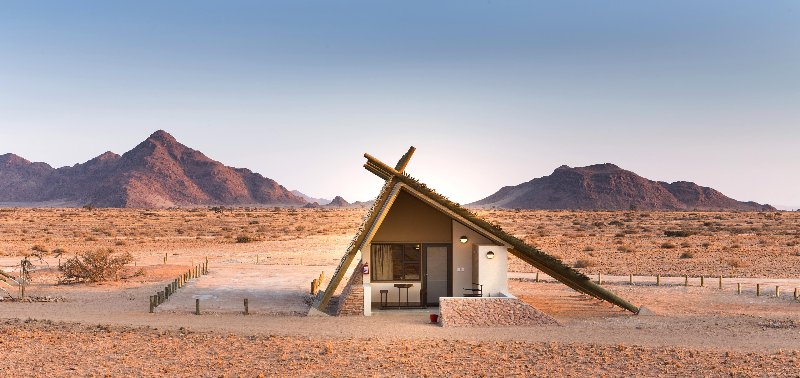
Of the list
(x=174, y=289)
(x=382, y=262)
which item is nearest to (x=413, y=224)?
(x=382, y=262)

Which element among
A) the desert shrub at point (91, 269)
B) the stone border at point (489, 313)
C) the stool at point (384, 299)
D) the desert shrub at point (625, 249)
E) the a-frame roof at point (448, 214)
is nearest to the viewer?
the stone border at point (489, 313)

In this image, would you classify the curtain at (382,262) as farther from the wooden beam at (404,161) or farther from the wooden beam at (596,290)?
the wooden beam at (596,290)

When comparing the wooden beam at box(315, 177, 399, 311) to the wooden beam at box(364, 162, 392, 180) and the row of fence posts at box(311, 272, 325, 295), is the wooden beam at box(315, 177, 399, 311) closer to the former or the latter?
the wooden beam at box(364, 162, 392, 180)

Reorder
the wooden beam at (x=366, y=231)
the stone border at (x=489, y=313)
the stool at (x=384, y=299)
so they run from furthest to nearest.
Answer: the stool at (x=384, y=299) < the wooden beam at (x=366, y=231) < the stone border at (x=489, y=313)

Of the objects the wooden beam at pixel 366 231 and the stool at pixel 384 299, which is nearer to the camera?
the wooden beam at pixel 366 231

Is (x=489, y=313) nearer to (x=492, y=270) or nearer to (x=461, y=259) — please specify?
(x=492, y=270)

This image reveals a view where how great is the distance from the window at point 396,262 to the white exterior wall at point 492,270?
2124mm

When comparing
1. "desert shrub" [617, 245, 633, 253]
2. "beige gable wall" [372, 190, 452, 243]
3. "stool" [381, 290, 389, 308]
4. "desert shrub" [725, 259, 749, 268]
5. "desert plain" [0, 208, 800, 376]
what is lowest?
"desert plain" [0, 208, 800, 376]

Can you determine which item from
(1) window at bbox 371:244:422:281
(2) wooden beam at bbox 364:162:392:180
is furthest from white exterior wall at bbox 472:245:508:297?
(2) wooden beam at bbox 364:162:392:180

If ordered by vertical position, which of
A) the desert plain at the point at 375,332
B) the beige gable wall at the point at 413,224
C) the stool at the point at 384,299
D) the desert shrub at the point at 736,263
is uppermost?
the beige gable wall at the point at 413,224

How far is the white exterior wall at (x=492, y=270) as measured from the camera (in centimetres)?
2300

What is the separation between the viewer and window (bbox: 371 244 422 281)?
23.3 metres

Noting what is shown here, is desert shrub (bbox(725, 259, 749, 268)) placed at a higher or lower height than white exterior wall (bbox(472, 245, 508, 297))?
lower

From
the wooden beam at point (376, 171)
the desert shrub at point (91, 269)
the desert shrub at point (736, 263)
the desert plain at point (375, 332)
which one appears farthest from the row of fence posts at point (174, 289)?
the desert shrub at point (736, 263)
